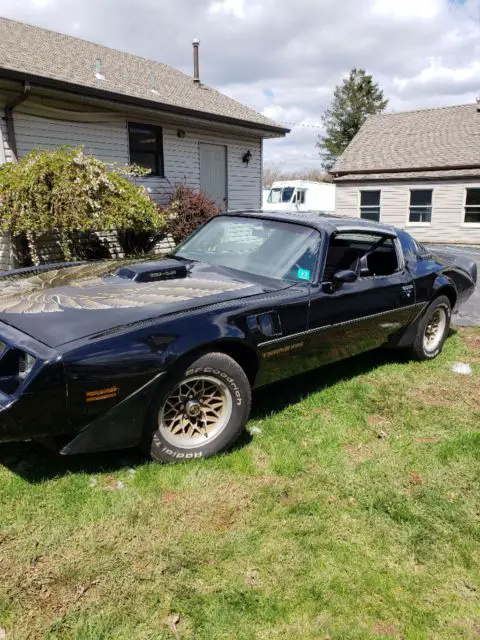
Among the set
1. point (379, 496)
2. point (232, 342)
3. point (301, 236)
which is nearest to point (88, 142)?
point (301, 236)

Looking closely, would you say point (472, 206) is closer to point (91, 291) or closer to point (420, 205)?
point (420, 205)

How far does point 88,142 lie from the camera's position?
10.4 meters

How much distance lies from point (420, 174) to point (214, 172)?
11.3 m

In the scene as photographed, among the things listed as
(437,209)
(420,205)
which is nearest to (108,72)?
(420,205)

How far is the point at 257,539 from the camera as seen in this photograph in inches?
95.1

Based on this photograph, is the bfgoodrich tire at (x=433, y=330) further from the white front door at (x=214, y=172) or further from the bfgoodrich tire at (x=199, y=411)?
the white front door at (x=214, y=172)

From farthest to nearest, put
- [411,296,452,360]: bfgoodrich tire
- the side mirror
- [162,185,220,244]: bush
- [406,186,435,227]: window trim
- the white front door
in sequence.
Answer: [406,186,435,227]: window trim
the white front door
[162,185,220,244]: bush
[411,296,452,360]: bfgoodrich tire
the side mirror

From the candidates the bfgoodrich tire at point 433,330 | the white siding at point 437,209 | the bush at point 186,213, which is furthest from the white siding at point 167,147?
the bfgoodrich tire at point 433,330

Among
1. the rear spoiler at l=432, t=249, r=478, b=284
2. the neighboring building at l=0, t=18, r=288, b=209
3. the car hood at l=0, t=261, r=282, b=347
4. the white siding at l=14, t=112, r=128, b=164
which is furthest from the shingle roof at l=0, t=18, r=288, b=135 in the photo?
the rear spoiler at l=432, t=249, r=478, b=284

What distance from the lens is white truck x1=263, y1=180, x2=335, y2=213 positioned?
2923cm

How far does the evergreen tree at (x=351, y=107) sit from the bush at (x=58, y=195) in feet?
124

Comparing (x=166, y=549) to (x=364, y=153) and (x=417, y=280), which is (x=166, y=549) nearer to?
(x=417, y=280)

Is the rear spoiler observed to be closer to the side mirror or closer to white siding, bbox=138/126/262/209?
the side mirror

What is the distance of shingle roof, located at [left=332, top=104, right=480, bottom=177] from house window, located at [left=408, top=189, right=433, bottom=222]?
1.00m
